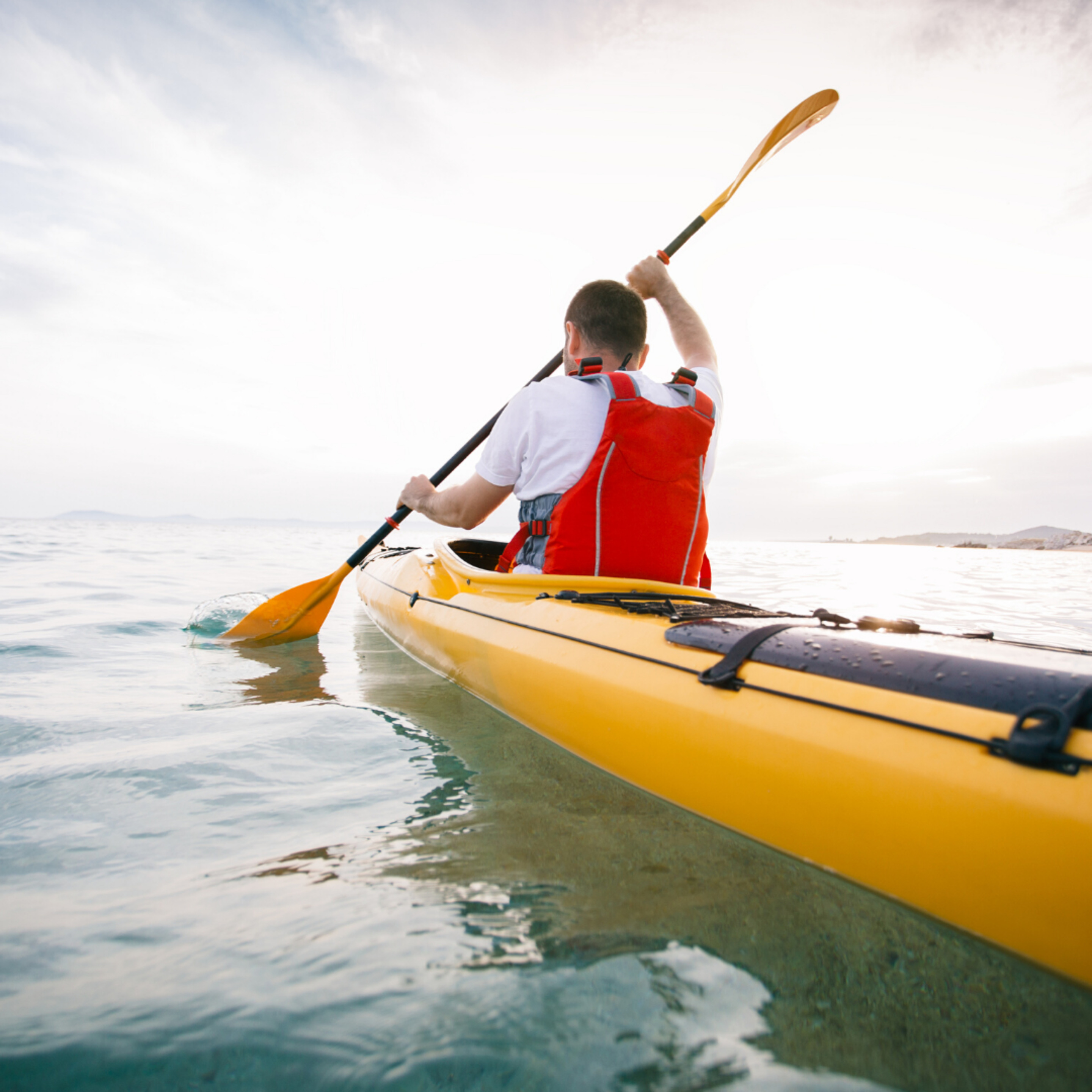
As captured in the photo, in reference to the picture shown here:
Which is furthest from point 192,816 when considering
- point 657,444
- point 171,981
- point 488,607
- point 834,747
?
point 657,444

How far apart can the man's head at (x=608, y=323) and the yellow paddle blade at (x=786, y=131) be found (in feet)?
6.76

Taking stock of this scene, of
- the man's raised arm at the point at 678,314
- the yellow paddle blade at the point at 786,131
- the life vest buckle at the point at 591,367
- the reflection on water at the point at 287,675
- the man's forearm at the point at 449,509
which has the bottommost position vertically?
the reflection on water at the point at 287,675

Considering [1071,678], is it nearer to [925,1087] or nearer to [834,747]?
[834,747]

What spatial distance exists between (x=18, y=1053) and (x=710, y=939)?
1143 millimetres

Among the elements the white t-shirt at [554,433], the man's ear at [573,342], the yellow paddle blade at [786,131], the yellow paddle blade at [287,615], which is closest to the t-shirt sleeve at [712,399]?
the white t-shirt at [554,433]

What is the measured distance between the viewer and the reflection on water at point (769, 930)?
96cm

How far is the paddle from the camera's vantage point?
4.09 meters

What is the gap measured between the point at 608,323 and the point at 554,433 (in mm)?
596

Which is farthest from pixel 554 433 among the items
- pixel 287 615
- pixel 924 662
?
pixel 287 615

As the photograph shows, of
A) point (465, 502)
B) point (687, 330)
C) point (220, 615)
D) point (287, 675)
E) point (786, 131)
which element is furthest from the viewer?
point (220, 615)

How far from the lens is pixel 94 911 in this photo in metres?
1.29

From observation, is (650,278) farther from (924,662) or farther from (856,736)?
(856,736)

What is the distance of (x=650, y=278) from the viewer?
3.04 metres

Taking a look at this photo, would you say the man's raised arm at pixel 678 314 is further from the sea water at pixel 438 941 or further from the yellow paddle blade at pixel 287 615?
the yellow paddle blade at pixel 287 615
